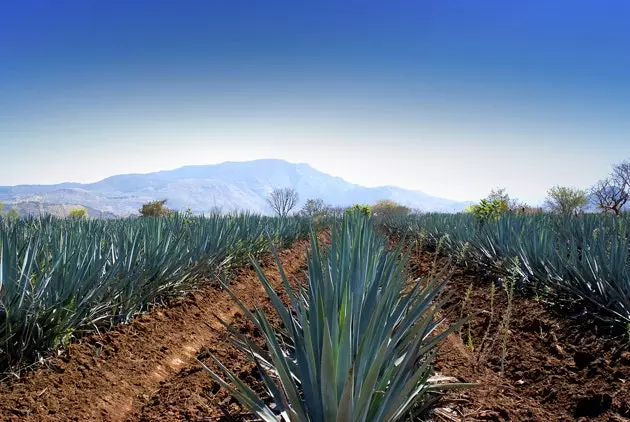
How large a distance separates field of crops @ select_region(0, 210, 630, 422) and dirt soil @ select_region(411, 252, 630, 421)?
1 cm

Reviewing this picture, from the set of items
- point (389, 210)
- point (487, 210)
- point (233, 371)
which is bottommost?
point (389, 210)

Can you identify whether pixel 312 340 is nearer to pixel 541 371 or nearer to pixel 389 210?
pixel 541 371

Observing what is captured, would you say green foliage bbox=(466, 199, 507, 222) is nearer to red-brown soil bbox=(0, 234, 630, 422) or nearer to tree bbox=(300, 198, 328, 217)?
tree bbox=(300, 198, 328, 217)

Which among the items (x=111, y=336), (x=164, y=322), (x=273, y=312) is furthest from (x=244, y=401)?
(x=273, y=312)

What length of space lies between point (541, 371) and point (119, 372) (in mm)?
2938

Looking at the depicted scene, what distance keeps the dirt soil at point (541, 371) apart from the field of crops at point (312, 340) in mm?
12

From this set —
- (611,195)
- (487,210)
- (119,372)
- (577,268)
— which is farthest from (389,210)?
(119,372)

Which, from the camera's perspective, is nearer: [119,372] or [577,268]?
[119,372]

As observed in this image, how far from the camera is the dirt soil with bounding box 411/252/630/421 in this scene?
7.77 feet

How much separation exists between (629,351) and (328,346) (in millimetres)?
2904

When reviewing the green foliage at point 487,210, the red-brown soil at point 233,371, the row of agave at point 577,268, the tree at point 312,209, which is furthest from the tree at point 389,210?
the red-brown soil at point 233,371

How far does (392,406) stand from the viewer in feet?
4.95

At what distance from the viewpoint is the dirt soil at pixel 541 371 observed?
2.37 meters

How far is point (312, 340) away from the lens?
6.23 feet
